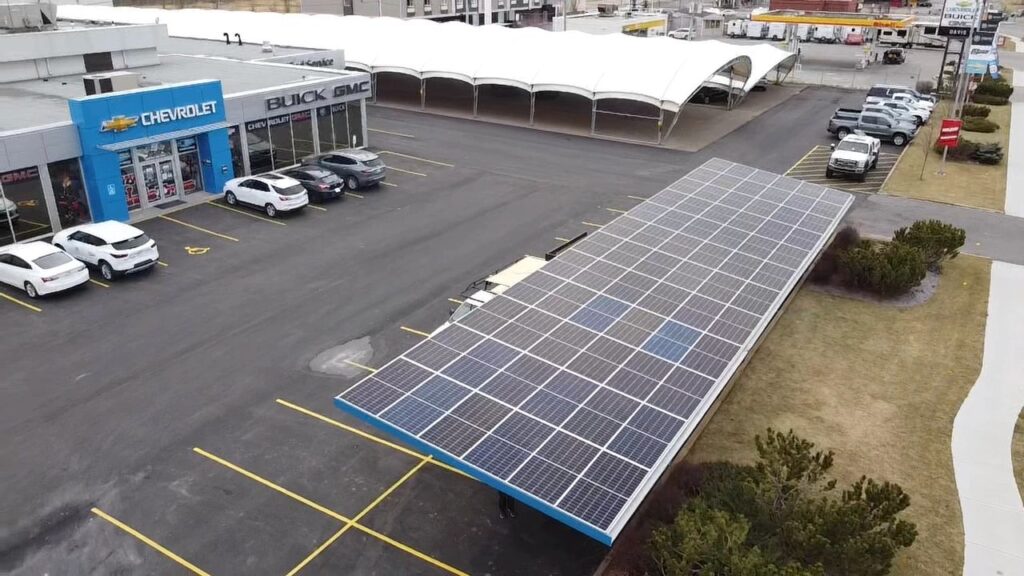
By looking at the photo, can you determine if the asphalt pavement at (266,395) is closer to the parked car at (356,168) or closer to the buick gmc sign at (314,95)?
the parked car at (356,168)

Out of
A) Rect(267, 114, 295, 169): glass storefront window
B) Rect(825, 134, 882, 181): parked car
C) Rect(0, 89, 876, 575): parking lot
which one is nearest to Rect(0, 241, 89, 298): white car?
Rect(0, 89, 876, 575): parking lot

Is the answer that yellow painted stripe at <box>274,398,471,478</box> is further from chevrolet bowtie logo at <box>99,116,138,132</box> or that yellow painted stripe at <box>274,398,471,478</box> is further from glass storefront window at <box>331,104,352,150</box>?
glass storefront window at <box>331,104,352,150</box>

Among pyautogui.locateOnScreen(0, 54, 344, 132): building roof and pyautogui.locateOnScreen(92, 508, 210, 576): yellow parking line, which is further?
pyautogui.locateOnScreen(0, 54, 344, 132): building roof

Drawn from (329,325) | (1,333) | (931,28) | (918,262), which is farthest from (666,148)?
(931,28)

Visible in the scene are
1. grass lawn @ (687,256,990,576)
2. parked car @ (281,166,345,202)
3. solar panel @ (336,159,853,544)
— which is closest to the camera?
solar panel @ (336,159,853,544)

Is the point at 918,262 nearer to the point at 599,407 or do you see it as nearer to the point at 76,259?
the point at 599,407

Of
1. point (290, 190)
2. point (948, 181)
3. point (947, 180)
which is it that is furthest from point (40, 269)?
point (947, 180)

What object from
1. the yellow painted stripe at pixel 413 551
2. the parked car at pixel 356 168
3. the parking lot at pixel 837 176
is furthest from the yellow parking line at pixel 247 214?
the parking lot at pixel 837 176
